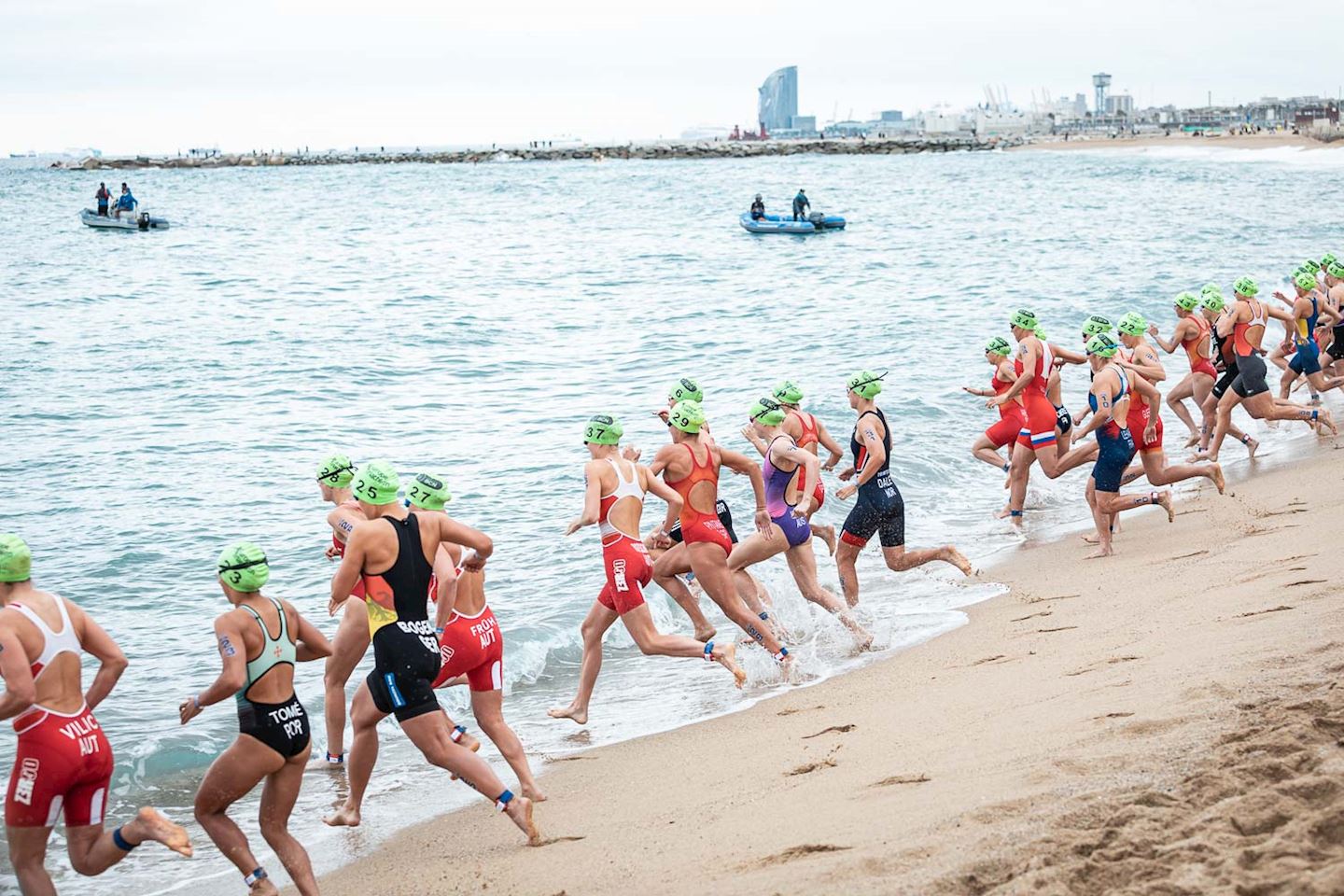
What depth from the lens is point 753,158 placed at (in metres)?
138

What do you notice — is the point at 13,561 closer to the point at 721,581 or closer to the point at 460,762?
the point at 460,762

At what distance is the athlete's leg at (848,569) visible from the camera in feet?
35.5

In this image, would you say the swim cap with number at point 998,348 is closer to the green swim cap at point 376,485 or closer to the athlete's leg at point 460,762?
the green swim cap at point 376,485

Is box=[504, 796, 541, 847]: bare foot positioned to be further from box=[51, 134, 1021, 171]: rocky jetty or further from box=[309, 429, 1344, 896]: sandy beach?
box=[51, 134, 1021, 171]: rocky jetty

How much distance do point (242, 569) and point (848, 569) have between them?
578 cm

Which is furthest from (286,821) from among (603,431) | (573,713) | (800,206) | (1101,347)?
(800,206)

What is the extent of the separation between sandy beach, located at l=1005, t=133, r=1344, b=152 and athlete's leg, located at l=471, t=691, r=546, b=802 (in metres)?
98.6

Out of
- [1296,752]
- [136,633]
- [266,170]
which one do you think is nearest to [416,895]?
[1296,752]

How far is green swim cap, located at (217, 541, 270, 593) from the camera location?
6.38 metres

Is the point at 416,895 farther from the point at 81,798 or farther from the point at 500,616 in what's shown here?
the point at 500,616

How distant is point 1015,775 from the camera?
5.88 m

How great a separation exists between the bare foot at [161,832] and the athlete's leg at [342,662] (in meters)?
1.65

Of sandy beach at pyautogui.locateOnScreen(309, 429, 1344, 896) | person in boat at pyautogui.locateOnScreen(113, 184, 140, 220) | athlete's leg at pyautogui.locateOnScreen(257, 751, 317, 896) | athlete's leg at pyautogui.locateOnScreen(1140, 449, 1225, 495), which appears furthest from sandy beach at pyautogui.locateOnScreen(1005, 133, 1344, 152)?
athlete's leg at pyautogui.locateOnScreen(257, 751, 317, 896)

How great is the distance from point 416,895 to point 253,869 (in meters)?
0.82
